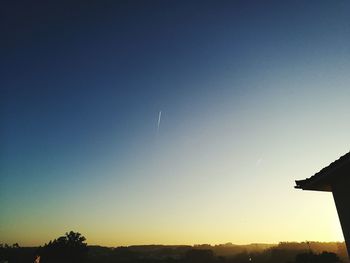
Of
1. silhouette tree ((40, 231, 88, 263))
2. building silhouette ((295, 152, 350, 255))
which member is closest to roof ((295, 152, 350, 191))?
building silhouette ((295, 152, 350, 255))

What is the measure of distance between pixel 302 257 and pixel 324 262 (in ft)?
7.53

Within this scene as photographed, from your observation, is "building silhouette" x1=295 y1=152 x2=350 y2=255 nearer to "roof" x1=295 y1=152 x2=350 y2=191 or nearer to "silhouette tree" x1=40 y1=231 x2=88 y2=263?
"roof" x1=295 y1=152 x2=350 y2=191

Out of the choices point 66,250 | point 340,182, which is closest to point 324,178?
point 340,182

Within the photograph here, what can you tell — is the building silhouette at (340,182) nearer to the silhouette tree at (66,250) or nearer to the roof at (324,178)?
the roof at (324,178)

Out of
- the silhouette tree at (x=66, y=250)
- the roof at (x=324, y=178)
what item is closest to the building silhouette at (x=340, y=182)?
the roof at (x=324, y=178)

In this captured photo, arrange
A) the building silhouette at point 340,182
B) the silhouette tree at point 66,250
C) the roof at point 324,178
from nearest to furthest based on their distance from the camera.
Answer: the roof at point 324,178, the building silhouette at point 340,182, the silhouette tree at point 66,250

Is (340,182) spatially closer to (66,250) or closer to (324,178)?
(324,178)

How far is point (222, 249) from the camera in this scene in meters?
144

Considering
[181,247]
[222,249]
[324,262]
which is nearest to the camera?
[324,262]

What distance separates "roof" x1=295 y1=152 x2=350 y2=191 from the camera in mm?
6082

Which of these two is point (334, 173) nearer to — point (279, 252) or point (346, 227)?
point (346, 227)

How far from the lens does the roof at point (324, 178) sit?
6.08m

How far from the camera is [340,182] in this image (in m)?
6.66

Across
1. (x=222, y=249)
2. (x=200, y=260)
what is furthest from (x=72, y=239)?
(x=222, y=249)
